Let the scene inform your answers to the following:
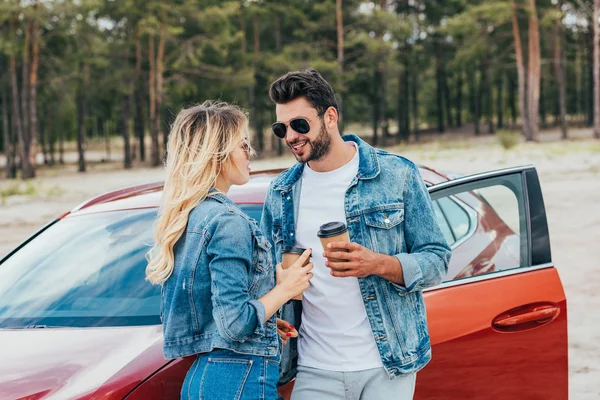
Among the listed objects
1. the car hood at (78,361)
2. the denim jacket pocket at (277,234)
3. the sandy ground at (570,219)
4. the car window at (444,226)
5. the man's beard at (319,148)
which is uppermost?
the man's beard at (319,148)

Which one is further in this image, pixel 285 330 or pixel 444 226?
pixel 444 226

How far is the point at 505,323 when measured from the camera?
110 inches

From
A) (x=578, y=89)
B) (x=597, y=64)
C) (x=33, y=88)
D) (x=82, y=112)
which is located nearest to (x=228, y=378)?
(x=33, y=88)

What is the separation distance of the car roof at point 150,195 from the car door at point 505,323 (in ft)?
2.06

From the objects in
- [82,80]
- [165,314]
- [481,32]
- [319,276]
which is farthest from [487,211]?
[82,80]

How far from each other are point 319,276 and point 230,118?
61 centimetres

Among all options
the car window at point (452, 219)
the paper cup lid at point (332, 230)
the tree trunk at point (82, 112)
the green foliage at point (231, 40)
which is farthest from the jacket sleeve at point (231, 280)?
the tree trunk at point (82, 112)

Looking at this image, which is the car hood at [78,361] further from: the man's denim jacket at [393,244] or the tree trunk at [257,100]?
the tree trunk at [257,100]

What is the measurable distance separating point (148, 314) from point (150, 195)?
35.5 inches

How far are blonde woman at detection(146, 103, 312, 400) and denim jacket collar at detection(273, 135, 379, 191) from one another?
15.3 inches

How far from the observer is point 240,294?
187cm

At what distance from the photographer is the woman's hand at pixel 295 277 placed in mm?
2018

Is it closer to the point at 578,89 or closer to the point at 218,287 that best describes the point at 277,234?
the point at 218,287

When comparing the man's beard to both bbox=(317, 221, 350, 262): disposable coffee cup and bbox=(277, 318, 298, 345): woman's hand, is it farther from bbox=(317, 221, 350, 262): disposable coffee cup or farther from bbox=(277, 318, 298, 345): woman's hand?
bbox=(277, 318, 298, 345): woman's hand
